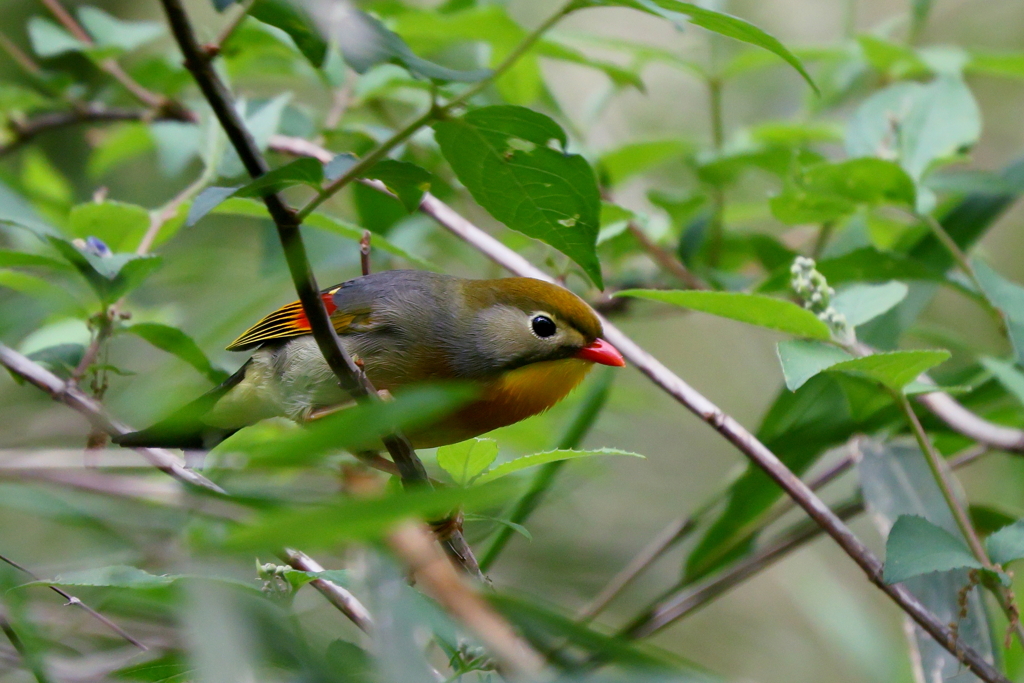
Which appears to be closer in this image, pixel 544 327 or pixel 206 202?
pixel 206 202

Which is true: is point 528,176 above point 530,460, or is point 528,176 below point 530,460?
above

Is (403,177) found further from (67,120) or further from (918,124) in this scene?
(67,120)

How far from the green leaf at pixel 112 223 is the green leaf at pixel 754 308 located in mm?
1275

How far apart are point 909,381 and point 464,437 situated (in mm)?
1016

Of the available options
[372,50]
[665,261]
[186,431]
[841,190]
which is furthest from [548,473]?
[665,261]

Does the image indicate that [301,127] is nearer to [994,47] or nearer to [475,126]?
[475,126]

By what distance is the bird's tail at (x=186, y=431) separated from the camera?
1265 mm

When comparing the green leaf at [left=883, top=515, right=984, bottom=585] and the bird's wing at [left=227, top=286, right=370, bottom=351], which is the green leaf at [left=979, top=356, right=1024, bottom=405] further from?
the bird's wing at [left=227, top=286, right=370, bottom=351]

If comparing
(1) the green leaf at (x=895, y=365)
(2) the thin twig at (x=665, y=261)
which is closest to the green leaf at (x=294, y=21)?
(1) the green leaf at (x=895, y=365)

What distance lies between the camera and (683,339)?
7.13 meters

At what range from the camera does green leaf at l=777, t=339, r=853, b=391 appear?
1.65 metres

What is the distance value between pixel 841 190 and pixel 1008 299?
545mm

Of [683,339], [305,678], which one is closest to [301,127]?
[305,678]

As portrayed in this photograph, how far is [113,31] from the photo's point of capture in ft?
10.00
